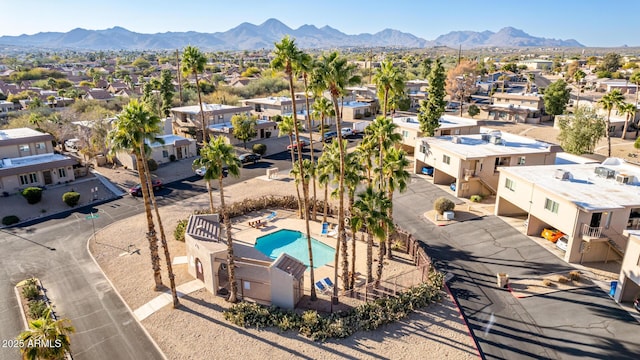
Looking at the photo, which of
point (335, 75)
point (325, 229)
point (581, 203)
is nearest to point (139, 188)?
point (325, 229)

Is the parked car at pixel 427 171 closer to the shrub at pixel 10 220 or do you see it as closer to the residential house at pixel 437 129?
the residential house at pixel 437 129

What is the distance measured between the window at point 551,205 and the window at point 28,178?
2289 inches

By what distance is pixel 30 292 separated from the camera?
2753 centimetres

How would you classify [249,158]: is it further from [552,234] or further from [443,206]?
[552,234]

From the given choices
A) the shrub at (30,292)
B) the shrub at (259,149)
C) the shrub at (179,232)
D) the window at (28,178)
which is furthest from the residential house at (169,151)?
the shrub at (30,292)

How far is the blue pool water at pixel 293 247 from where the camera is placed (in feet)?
116

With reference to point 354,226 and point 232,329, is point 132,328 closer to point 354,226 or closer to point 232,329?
point 232,329

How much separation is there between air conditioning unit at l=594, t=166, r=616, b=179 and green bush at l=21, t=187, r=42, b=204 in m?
60.6

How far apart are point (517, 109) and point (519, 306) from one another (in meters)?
79.7

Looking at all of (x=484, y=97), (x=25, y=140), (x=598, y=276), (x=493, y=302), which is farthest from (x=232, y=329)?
(x=484, y=97)

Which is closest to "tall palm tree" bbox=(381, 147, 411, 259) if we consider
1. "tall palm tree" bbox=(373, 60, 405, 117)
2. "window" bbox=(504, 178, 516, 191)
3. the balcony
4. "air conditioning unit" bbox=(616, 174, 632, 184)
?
"tall palm tree" bbox=(373, 60, 405, 117)

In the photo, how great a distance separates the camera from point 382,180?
103 ft

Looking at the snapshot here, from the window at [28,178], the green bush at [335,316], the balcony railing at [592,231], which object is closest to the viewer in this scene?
the green bush at [335,316]

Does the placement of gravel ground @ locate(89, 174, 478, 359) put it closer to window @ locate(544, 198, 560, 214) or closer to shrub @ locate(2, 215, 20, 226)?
window @ locate(544, 198, 560, 214)
